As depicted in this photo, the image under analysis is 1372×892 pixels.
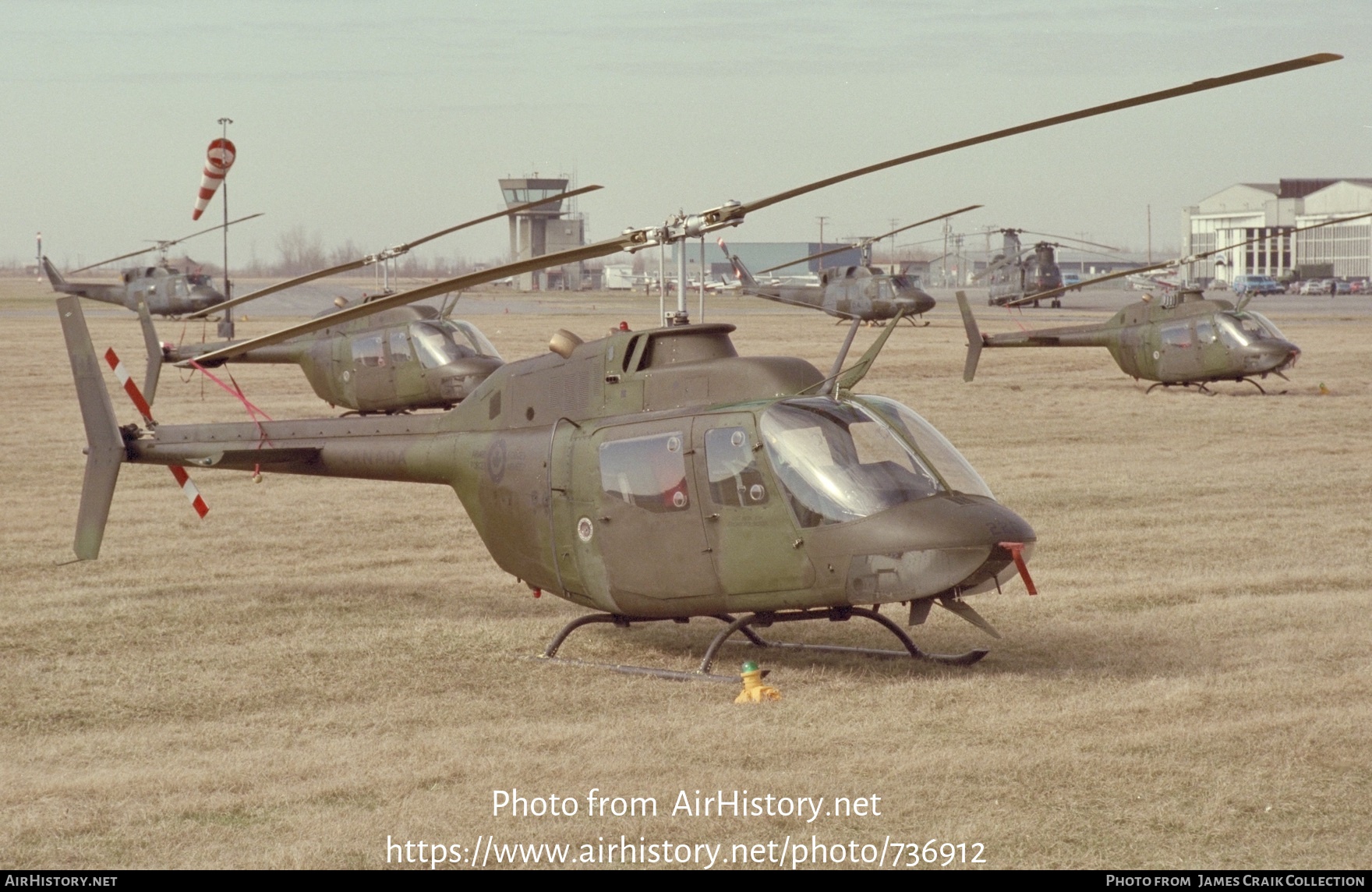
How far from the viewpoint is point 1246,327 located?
28047mm

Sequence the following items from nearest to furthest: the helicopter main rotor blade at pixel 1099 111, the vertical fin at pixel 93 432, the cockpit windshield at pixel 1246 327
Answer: the helicopter main rotor blade at pixel 1099 111
the vertical fin at pixel 93 432
the cockpit windshield at pixel 1246 327

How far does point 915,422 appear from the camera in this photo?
29.9ft

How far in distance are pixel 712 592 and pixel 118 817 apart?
142 inches

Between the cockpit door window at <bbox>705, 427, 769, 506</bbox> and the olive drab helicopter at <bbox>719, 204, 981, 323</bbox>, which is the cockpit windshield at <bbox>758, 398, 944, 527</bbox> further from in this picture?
the olive drab helicopter at <bbox>719, 204, 981, 323</bbox>

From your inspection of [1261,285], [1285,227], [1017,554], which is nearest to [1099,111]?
[1017,554]

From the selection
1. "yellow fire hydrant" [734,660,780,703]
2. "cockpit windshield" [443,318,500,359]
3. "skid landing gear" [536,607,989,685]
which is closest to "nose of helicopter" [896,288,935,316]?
"cockpit windshield" [443,318,500,359]

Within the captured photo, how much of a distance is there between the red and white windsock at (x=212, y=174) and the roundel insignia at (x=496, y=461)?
1470 centimetres

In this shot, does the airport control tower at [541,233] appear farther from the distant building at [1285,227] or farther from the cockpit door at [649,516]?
the cockpit door at [649,516]

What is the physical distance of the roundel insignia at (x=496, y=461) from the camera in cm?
1017

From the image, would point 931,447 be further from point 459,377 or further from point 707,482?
point 459,377

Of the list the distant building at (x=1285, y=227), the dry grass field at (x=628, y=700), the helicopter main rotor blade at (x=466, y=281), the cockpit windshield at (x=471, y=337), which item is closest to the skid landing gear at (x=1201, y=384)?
Result: the dry grass field at (x=628, y=700)

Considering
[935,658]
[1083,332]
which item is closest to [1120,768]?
[935,658]

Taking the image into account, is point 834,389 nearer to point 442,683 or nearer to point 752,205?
point 752,205

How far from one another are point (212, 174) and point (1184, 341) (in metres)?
17.5
